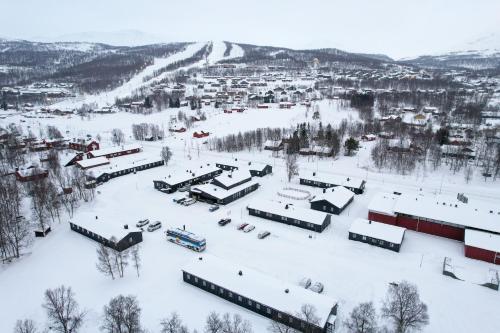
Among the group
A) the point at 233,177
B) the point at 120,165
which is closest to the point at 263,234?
the point at 233,177

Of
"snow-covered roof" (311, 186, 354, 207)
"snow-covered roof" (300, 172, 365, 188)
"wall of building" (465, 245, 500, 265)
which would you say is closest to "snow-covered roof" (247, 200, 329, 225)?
"snow-covered roof" (311, 186, 354, 207)

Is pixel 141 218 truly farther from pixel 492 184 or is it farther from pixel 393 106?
pixel 393 106

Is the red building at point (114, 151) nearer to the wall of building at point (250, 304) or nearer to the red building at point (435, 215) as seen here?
the wall of building at point (250, 304)

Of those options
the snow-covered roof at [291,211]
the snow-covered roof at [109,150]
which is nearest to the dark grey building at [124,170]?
the snow-covered roof at [109,150]

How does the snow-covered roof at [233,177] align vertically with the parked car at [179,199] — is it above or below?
above

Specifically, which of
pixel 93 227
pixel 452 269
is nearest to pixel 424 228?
pixel 452 269

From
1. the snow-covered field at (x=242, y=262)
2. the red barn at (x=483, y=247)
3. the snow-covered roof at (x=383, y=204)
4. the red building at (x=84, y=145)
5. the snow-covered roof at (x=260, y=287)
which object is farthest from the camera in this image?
the red building at (x=84, y=145)

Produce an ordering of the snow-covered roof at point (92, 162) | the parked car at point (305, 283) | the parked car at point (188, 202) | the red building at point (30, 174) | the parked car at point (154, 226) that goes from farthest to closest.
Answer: the snow-covered roof at point (92, 162)
the red building at point (30, 174)
the parked car at point (188, 202)
the parked car at point (154, 226)
the parked car at point (305, 283)

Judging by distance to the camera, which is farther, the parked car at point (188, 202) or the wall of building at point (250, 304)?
the parked car at point (188, 202)
